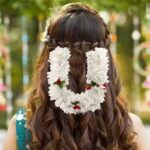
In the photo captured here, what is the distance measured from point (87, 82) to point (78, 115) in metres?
0.13

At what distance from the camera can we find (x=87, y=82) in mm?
2381

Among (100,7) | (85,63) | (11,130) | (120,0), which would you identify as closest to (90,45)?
(85,63)

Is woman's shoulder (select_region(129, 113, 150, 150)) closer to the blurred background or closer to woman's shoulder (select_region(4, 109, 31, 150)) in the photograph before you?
woman's shoulder (select_region(4, 109, 31, 150))

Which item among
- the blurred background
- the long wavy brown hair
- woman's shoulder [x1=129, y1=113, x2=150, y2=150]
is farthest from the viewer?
the blurred background

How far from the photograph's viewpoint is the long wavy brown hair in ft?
7.73

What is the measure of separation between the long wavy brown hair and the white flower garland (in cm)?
2

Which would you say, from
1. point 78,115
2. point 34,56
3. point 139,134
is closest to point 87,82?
point 78,115

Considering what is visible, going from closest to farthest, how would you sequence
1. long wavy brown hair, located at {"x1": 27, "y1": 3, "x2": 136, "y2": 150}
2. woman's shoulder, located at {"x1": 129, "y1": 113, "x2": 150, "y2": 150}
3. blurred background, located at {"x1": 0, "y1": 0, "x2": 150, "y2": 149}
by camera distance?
long wavy brown hair, located at {"x1": 27, "y1": 3, "x2": 136, "y2": 150} < woman's shoulder, located at {"x1": 129, "y1": 113, "x2": 150, "y2": 150} < blurred background, located at {"x1": 0, "y1": 0, "x2": 150, "y2": 149}

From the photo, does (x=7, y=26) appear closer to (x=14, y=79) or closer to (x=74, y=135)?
(x=14, y=79)

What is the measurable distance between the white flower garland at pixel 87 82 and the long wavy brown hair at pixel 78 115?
0.06ft

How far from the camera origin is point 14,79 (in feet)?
27.7

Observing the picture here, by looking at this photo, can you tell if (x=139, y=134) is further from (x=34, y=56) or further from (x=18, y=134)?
(x=34, y=56)

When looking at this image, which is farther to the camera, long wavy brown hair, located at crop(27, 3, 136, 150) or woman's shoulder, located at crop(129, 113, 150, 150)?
woman's shoulder, located at crop(129, 113, 150, 150)

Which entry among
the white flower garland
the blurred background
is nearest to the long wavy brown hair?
the white flower garland
